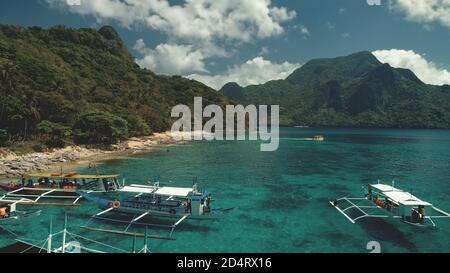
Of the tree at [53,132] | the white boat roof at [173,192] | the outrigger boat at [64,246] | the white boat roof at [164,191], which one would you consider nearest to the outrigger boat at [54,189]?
the white boat roof at [164,191]

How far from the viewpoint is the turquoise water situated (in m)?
27.0

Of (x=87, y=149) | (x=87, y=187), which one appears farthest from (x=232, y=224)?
(x=87, y=149)

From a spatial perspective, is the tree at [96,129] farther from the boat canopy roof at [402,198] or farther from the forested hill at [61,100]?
the boat canopy roof at [402,198]

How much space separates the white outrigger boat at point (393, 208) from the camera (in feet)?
99.8

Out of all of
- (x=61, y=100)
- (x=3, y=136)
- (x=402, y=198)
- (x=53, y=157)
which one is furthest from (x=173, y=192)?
(x=61, y=100)

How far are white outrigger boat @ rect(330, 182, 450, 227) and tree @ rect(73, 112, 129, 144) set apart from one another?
2600 inches

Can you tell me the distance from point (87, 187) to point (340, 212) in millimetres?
35574

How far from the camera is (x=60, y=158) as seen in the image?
66.8 meters

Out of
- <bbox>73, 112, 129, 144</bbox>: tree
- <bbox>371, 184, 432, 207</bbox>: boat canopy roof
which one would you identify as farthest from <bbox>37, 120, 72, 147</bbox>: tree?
<bbox>371, 184, 432, 207</bbox>: boat canopy roof

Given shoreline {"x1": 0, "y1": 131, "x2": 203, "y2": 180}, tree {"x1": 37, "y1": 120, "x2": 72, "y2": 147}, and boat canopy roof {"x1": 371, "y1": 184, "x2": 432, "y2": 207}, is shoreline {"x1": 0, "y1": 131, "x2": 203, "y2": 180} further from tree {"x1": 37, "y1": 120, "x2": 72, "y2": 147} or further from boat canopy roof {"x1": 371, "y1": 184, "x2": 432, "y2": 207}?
boat canopy roof {"x1": 371, "y1": 184, "x2": 432, "y2": 207}

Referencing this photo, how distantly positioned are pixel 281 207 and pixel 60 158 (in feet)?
176

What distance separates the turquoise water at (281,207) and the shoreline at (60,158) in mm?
7764

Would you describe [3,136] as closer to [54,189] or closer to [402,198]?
[54,189]
